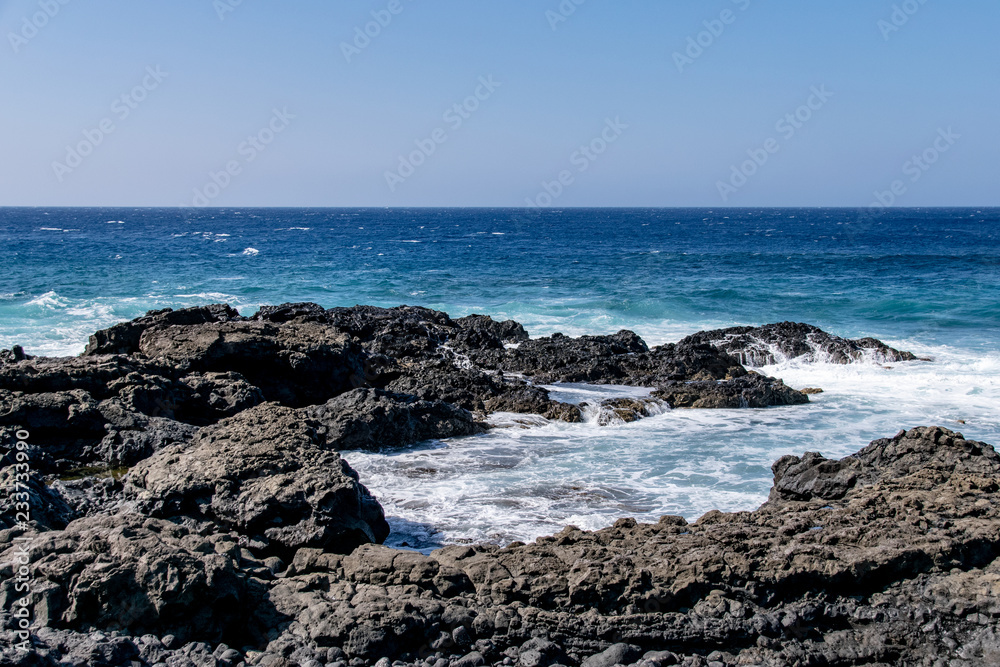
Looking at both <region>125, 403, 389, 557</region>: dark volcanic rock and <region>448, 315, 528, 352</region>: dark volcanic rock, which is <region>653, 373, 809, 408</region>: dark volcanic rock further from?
<region>125, 403, 389, 557</region>: dark volcanic rock

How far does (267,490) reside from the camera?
735 cm

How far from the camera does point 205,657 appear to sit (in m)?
5.17

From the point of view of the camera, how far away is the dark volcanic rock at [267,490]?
709 centimetres

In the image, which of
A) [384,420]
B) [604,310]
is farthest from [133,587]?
[604,310]

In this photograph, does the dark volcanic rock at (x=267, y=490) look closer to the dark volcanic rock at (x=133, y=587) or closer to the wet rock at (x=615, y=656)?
the dark volcanic rock at (x=133, y=587)

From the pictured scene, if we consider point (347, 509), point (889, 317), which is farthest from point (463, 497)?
point (889, 317)

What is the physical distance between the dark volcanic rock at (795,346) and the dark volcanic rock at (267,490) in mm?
14844

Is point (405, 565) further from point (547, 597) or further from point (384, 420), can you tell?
point (384, 420)

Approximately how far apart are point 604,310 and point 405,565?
81.1ft

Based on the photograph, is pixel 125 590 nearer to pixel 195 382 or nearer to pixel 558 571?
pixel 558 571

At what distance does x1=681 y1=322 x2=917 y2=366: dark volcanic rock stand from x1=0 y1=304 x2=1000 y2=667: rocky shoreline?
468 inches

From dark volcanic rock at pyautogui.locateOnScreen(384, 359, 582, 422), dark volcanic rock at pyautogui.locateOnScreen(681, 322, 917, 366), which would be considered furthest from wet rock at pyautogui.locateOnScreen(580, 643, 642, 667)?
dark volcanic rock at pyautogui.locateOnScreen(681, 322, 917, 366)

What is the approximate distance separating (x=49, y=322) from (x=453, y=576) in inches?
987

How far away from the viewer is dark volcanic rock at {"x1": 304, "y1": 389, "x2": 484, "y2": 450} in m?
11.8
